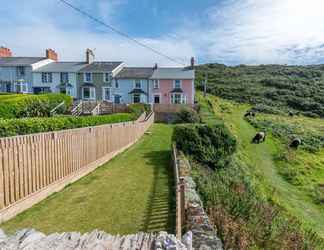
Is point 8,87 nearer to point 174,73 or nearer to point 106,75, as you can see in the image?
point 106,75

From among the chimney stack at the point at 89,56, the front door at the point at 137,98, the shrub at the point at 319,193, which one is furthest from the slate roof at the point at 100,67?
the shrub at the point at 319,193

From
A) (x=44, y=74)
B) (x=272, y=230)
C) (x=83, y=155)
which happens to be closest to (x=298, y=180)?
(x=272, y=230)

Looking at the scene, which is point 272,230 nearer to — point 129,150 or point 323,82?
point 129,150

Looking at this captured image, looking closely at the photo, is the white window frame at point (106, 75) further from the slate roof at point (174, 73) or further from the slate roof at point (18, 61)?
the slate roof at point (18, 61)

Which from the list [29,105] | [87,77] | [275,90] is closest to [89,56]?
[87,77]

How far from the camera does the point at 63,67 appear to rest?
4316 cm

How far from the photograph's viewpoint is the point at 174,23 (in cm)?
2106

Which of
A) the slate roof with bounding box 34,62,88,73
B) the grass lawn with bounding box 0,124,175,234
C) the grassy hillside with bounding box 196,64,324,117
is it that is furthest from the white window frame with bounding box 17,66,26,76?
the grassy hillside with bounding box 196,64,324,117

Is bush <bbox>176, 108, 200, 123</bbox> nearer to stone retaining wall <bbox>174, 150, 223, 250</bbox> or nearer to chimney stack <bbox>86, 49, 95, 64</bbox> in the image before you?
chimney stack <bbox>86, 49, 95, 64</bbox>

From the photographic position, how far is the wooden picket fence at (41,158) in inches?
236

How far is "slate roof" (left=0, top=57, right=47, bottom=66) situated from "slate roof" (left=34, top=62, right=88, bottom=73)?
1.71m

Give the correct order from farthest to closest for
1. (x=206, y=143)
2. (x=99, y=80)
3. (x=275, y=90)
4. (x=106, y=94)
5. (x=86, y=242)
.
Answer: (x=275, y=90) → (x=106, y=94) → (x=99, y=80) → (x=206, y=143) → (x=86, y=242)

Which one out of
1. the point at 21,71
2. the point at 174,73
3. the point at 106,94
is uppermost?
the point at 21,71

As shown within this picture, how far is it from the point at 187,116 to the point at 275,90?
46737mm
